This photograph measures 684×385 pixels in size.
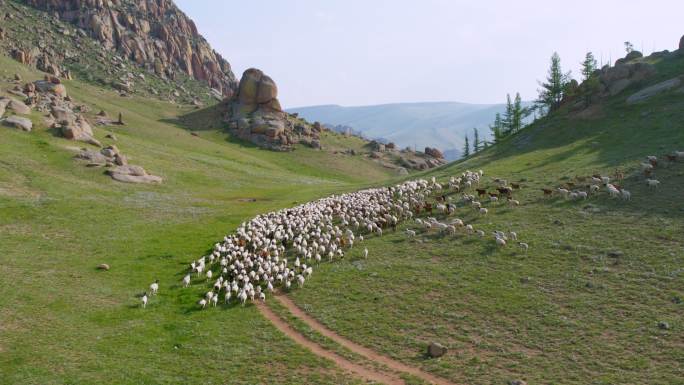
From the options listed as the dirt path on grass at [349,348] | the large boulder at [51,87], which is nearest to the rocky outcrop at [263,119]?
the large boulder at [51,87]

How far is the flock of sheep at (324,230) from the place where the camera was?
30016 mm

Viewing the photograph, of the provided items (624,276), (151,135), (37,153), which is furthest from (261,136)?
(624,276)

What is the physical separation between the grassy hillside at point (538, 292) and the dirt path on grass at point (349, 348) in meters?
0.42

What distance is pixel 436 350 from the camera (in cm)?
1998

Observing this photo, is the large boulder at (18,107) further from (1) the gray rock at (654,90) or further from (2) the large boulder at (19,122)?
(1) the gray rock at (654,90)

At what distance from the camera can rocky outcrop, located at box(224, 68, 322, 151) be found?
129500mm

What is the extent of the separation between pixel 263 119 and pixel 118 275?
107 meters

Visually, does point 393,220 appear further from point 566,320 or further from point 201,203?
point 201,203

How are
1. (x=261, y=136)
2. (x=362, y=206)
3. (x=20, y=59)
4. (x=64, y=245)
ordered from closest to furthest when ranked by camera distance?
1. (x=64, y=245)
2. (x=362, y=206)
3. (x=261, y=136)
4. (x=20, y=59)

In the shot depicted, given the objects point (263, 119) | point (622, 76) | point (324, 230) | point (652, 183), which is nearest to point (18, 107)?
point (324, 230)

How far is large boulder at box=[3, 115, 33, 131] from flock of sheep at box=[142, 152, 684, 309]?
4065cm

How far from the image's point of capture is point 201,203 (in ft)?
185

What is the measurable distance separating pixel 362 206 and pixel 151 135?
79.2 m

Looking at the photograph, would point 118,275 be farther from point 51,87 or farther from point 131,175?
point 51,87
